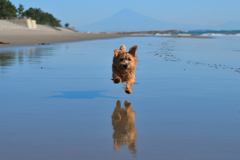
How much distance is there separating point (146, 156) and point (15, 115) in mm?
2426

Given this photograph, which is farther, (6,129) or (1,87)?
(1,87)

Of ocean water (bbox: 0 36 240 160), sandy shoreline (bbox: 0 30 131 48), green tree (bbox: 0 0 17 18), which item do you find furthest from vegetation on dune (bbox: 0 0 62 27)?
Answer: ocean water (bbox: 0 36 240 160)

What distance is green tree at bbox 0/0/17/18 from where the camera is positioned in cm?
8638

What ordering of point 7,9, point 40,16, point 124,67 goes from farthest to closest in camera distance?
point 40,16 < point 7,9 < point 124,67

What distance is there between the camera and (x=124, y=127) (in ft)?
15.2

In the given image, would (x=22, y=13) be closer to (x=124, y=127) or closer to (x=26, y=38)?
(x=26, y=38)

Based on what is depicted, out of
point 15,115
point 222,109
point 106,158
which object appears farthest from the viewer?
point 222,109

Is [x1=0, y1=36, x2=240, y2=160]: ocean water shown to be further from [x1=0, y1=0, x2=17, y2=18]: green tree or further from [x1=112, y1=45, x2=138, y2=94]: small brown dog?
[x1=0, y1=0, x2=17, y2=18]: green tree

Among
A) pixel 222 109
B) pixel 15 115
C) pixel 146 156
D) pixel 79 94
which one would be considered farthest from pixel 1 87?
pixel 146 156

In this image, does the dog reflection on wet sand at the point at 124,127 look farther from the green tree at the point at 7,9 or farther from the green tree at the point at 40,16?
the green tree at the point at 40,16

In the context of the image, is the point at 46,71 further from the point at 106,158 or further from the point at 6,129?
the point at 106,158

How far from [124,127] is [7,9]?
293 feet

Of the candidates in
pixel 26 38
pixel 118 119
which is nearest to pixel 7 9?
pixel 26 38

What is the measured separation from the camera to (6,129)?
4371 mm
